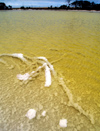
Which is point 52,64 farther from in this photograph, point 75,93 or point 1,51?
point 1,51

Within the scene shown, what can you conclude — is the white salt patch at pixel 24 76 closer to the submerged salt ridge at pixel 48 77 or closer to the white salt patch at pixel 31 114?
the submerged salt ridge at pixel 48 77

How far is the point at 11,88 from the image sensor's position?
2264 millimetres

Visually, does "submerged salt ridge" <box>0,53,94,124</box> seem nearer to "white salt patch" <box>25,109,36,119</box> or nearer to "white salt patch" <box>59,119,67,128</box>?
"white salt patch" <box>59,119,67,128</box>

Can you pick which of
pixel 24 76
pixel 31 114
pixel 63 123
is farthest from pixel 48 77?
pixel 63 123

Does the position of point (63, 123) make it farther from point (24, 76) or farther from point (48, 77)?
point (24, 76)

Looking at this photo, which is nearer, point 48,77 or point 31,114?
point 31,114

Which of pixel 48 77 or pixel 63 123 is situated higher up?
pixel 48 77

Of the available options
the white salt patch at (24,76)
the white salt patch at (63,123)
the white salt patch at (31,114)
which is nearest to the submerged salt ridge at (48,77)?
the white salt patch at (24,76)

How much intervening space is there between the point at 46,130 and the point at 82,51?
12.0 feet

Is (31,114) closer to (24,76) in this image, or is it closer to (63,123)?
A: (63,123)

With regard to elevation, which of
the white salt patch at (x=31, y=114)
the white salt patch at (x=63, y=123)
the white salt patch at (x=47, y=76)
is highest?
the white salt patch at (x=47, y=76)

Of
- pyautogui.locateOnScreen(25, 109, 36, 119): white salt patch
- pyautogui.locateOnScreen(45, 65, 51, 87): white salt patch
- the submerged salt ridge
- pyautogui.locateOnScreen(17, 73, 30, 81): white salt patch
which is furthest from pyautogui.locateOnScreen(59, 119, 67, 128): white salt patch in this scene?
pyautogui.locateOnScreen(17, 73, 30, 81): white salt patch

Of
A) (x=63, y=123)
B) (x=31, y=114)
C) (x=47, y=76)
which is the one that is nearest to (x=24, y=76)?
(x=47, y=76)

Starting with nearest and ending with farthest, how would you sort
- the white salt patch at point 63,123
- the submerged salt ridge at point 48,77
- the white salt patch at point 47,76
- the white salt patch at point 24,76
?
the white salt patch at point 63,123, the submerged salt ridge at point 48,77, the white salt patch at point 47,76, the white salt patch at point 24,76
